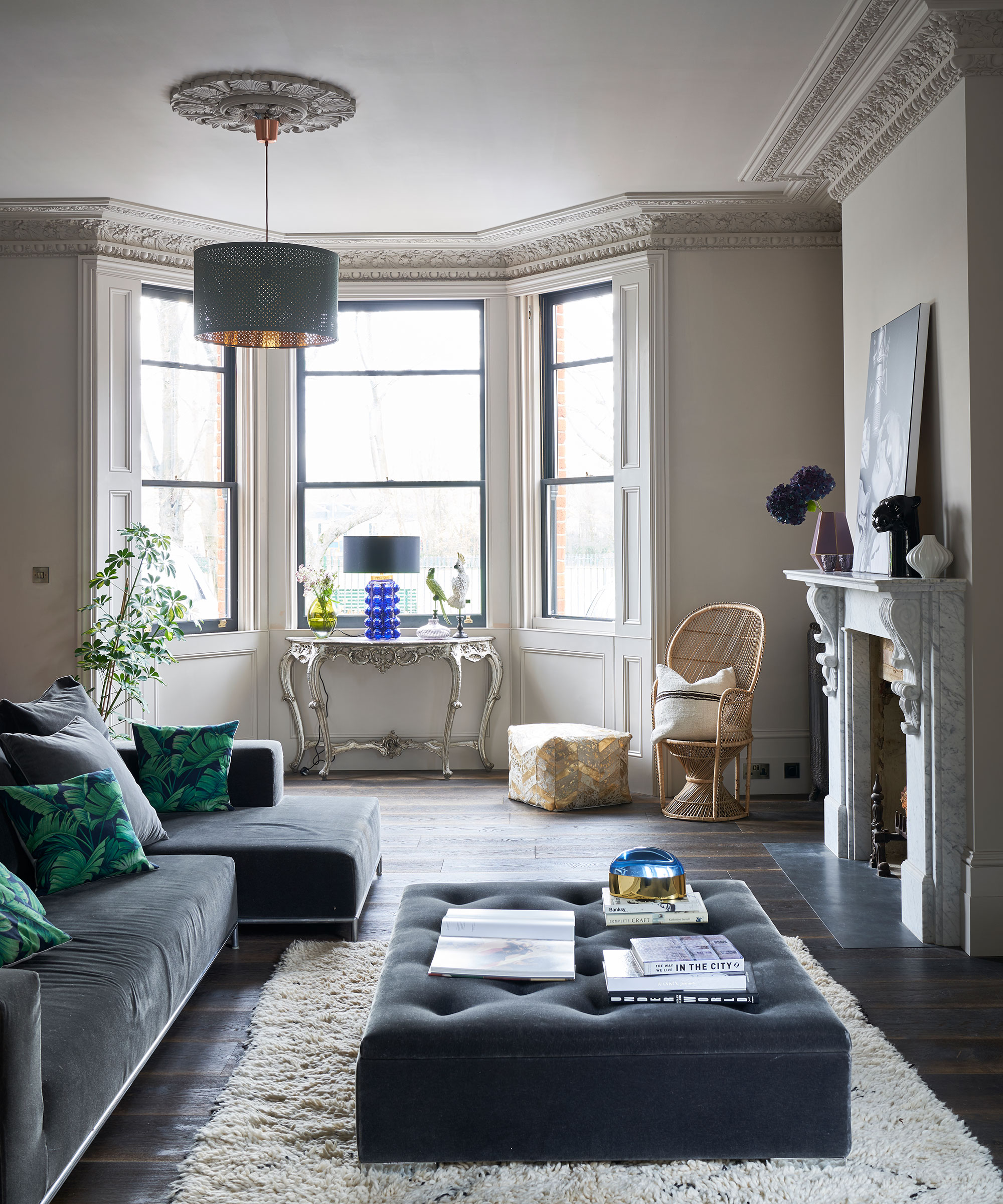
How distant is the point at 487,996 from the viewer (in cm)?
229

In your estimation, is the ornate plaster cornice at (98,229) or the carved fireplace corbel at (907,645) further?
the ornate plaster cornice at (98,229)

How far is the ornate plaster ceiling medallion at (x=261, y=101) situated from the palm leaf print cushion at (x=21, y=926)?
10.0 ft

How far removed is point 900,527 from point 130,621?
4.07 m

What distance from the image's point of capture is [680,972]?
2320 millimetres

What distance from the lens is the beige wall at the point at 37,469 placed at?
580 centimetres

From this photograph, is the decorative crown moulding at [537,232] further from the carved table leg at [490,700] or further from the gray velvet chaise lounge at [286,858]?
the gray velvet chaise lounge at [286,858]

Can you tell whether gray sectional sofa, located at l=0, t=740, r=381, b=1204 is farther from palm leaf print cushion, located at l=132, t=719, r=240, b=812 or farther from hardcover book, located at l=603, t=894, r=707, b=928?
hardcover book, located at l=603, t=894, r=707, b=928

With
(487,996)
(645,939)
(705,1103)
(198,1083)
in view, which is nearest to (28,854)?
(198,1083)

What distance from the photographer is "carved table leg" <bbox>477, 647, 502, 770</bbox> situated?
6461mm

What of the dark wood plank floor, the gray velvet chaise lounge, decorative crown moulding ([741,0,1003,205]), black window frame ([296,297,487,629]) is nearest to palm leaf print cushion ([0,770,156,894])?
the gray velvet chaise lounge

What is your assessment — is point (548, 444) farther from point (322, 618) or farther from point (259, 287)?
point (259, 287)

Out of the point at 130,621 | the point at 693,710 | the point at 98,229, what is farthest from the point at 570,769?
the point at 98,229

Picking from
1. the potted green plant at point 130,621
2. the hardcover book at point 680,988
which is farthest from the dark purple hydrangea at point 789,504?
the potted green plant at point 130,621

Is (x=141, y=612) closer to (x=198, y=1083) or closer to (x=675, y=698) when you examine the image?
(x=675, y=698)
